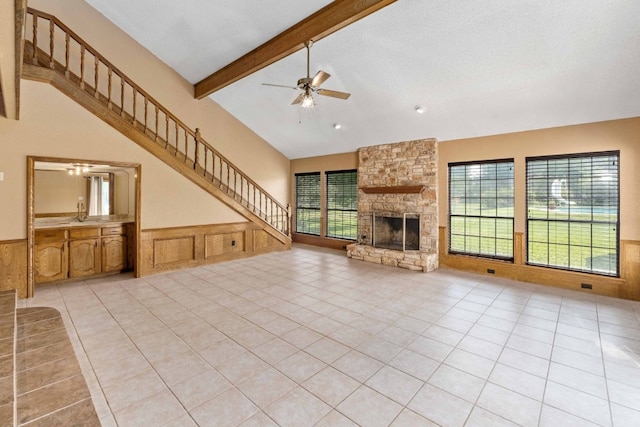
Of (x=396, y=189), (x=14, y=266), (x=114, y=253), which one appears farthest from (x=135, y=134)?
(x=396, y=189)

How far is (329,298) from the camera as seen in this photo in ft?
14.9

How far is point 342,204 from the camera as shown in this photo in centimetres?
858

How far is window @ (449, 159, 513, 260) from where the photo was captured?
575cm

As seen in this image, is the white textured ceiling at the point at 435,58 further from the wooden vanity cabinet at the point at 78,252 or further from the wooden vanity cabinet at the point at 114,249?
the wooden vanity cabinet at the point at 78,252

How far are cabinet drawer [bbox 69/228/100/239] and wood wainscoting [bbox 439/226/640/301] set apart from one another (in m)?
6.80

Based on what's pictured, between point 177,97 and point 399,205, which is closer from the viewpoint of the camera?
point 399,205

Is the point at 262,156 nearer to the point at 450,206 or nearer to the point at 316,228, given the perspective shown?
the point at 316,228

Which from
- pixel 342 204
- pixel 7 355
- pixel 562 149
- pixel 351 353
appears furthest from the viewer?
pixel 342 204

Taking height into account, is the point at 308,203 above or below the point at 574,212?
above

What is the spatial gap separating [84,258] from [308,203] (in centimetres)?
577

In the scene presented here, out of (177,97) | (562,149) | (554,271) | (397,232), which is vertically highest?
(177,97)

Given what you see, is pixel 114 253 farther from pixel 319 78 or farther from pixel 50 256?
pixel 319 78

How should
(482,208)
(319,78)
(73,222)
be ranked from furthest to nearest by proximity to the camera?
(482,208) < (73,222) < (319,78)

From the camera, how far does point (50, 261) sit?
4961 mm
